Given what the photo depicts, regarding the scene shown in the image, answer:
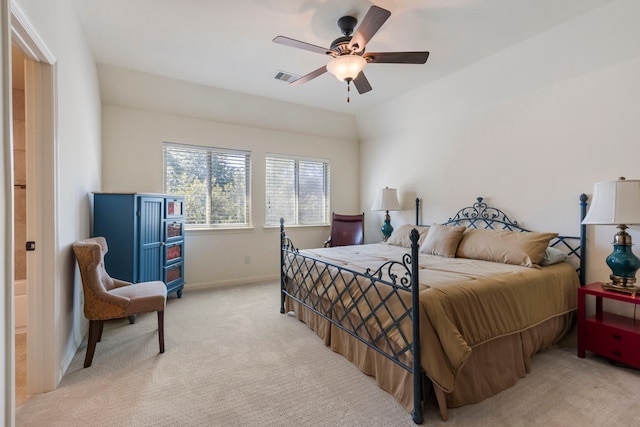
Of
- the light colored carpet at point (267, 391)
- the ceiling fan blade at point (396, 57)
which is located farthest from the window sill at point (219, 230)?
the ceiling fan blade at point (396, 57)

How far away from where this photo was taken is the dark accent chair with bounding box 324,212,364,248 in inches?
194

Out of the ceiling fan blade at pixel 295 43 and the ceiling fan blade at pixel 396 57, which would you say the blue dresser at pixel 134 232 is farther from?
the ceiling fan blade at pixel 396 57

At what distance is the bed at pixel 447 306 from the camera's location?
171 centimetres

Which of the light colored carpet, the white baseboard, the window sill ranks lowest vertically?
the light colored carpet

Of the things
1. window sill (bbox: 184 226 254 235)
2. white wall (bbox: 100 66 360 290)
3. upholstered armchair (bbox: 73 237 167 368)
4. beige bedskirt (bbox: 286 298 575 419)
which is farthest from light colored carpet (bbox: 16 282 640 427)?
white wall (bbox: 100 66 360 290)

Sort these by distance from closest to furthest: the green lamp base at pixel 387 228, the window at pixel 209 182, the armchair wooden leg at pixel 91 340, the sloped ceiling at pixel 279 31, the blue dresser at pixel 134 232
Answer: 1. the armchair wooden leg at pixel 91 340
2. the sloped ceiling at pixel 279 31
3. the blue dresser at pixel 134 232
4. the window at pixel 209 182
5. the green lamp base at pixel 387 228

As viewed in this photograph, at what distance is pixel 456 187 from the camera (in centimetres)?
395

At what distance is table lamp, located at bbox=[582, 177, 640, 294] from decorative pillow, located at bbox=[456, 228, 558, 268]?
420 millimetres

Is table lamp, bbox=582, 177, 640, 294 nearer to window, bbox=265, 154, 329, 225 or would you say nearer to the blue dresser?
window, bbox=265, 154, 329, 225

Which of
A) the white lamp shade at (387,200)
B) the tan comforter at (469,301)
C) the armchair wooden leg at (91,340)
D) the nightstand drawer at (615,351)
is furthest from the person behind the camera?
the white lamp shade at (387,200)

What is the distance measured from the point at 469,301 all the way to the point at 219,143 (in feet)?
12.9

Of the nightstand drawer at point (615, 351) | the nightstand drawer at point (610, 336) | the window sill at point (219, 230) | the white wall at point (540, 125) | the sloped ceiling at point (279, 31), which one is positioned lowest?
the nightstand drawer at point (615, 351)

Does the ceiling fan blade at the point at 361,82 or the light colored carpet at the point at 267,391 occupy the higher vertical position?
the ceiling fan blade at the point at 361,82

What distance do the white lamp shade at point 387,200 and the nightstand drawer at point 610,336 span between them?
2571 millimetres
